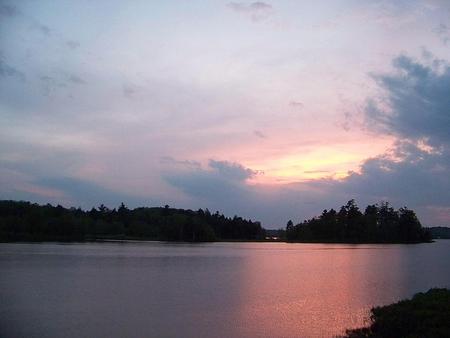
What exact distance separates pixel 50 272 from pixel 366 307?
28183 mm

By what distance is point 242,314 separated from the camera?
2594 cm

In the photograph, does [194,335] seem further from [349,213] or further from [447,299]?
[349,213]

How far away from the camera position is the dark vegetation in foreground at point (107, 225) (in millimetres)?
126875

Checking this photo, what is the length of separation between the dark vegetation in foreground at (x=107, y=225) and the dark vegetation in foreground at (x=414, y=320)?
361 feet

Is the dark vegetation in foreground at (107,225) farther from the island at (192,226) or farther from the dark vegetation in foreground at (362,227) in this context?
the dark vegetation in foreground at (362,227)

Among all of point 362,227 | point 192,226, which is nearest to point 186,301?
point 192,226

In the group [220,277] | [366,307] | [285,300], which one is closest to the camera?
[366,307]

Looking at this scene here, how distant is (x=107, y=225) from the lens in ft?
536

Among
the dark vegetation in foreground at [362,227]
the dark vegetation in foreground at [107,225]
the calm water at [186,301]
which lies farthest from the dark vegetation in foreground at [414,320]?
the dark vegetation in foreground at [362,227]

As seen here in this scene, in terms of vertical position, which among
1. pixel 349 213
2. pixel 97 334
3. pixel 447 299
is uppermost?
pixel 349 213

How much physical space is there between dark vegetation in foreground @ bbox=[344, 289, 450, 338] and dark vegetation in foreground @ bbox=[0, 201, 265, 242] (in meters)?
110

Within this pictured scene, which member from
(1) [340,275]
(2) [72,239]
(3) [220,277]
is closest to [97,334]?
(3) [220,277]

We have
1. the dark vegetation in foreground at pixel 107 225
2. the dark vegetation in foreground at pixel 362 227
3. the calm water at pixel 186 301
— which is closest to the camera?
the calm water at pixel 186 301

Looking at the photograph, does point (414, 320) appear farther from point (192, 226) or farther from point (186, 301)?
point (192, 226)
